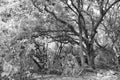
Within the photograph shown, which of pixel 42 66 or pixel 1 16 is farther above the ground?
pixel 1 16

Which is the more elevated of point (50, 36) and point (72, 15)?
point (72, 15)

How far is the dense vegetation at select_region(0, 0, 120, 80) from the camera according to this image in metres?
4.91

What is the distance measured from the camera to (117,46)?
955 cm

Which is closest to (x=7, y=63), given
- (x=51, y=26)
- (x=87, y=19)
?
(x=51, y=26)

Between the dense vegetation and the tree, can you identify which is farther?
the tree

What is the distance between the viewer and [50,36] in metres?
8.03

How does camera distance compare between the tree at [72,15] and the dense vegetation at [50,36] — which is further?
the tree at [72,15]

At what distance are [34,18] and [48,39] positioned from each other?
1.70 m

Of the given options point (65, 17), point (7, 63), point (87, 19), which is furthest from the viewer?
point (87, 19)

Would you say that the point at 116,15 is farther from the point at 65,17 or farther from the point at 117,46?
the point at 65,17

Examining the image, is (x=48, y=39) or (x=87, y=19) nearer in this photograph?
(x=48, y=39)

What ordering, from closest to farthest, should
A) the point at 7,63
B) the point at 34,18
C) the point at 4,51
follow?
the point at 7,63 → the point at 4,51 → the point at 34,18

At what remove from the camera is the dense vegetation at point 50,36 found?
193 inches

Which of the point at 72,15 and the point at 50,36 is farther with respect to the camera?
the point at 72,15
